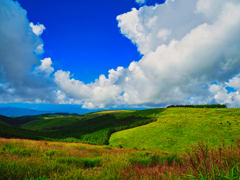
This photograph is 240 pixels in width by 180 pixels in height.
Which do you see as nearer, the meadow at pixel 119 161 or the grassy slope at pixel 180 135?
the meadow at pixel 119 161

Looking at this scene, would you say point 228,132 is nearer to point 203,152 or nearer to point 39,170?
point 203,152

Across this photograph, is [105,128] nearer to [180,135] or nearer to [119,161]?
[180,135]

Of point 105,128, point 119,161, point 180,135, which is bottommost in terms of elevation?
point 105,128

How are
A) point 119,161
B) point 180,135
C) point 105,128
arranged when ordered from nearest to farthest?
point 119,161 < point 180,135 < point 105,128

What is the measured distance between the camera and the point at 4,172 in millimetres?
3936

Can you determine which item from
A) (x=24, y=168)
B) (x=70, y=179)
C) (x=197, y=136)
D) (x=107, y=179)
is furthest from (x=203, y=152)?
(x=197, y=136)

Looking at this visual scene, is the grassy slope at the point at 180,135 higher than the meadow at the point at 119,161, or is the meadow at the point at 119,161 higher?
the meadow at the point at 119,161

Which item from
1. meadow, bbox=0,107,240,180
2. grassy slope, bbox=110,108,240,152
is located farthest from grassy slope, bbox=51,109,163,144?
meadow, bbox=0,107,240,180

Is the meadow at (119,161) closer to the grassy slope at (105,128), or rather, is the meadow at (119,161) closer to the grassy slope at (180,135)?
the grassy slope at (180,135)

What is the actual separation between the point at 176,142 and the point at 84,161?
31.1m

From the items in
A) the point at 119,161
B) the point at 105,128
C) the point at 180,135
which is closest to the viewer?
the point at 119,161

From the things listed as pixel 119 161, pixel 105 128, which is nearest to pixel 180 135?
pixel 119 161

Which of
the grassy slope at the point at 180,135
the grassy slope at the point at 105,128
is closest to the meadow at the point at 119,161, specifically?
the grassy slope at the point at 180,135

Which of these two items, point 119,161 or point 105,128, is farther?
point 105,128
